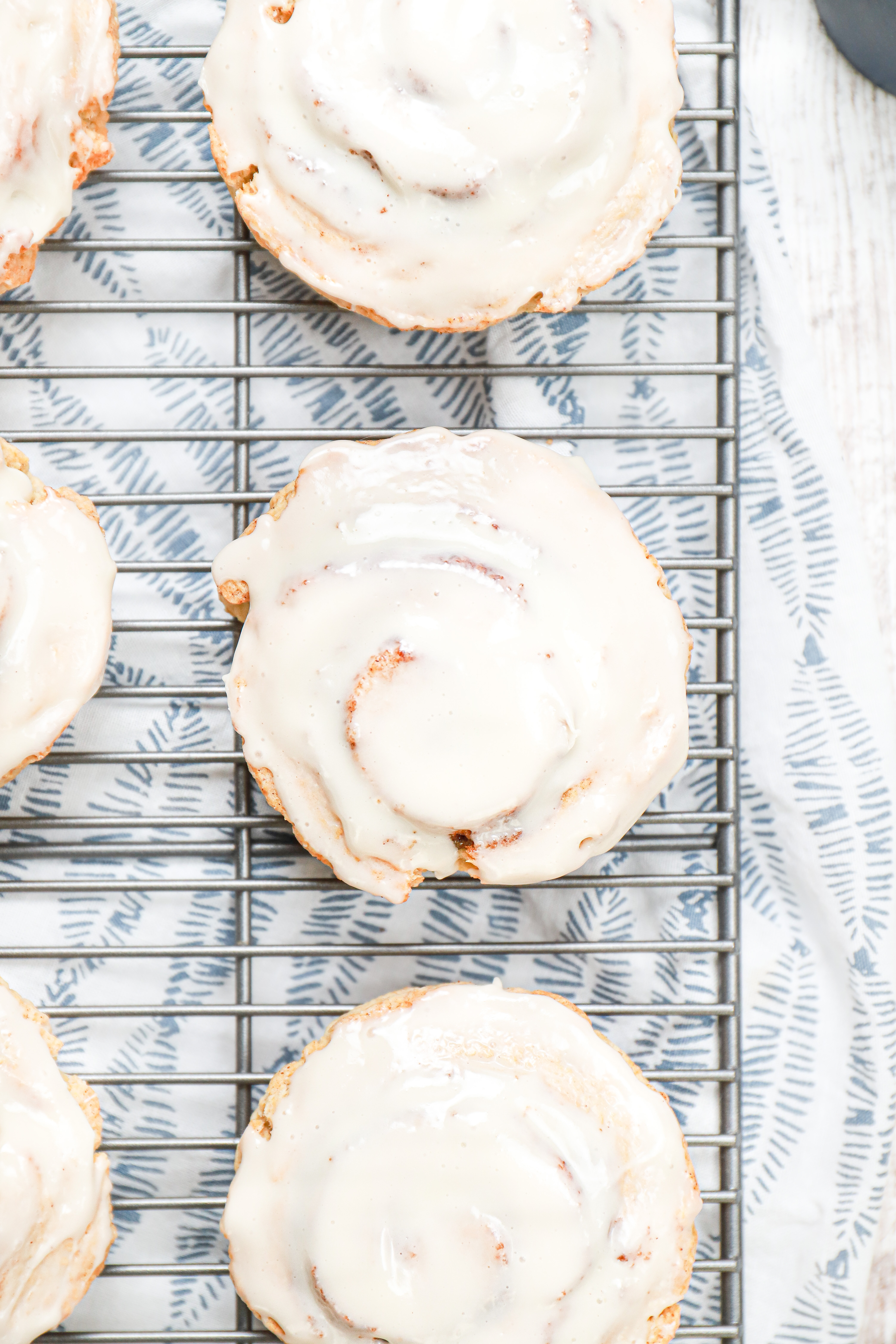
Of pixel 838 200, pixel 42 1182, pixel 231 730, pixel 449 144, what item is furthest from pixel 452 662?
pixel 838 200

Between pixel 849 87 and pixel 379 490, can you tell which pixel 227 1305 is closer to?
pixel 379 490

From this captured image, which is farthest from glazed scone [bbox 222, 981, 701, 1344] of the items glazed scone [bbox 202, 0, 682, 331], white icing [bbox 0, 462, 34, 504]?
glazed scone [bbox 202, 0, 682, 331]

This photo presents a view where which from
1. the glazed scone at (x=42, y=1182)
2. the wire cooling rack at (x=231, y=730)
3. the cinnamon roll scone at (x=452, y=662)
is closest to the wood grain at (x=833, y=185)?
the wire cooling rack at (x=231, y=730)

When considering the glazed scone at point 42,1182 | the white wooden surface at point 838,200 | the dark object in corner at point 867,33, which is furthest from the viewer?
the white wooden surface at point 838,200

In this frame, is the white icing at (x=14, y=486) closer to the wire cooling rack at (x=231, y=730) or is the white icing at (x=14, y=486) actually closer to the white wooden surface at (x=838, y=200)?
the wire cooling rack at (x=231, y=730)

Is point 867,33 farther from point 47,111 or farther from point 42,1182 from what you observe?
point 42,1182

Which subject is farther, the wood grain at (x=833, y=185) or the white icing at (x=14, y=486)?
the wood grain at (x=833, y=185)
